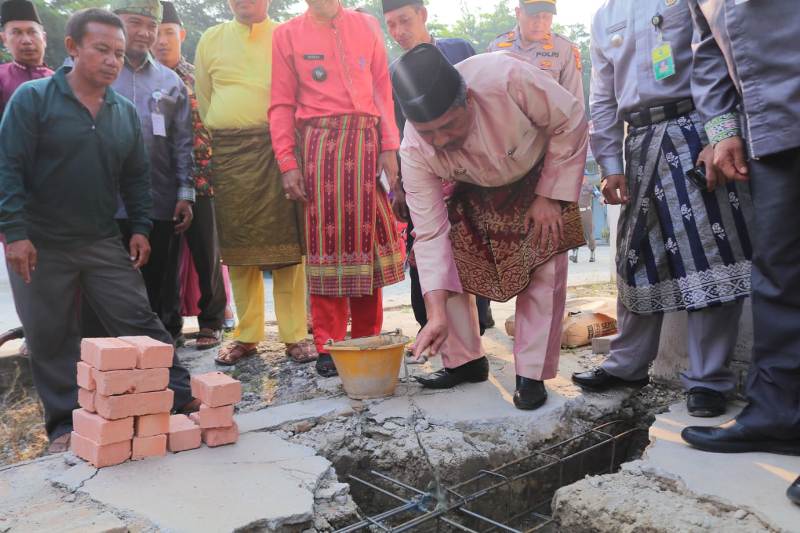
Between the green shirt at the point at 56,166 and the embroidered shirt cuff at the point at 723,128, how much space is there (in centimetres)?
237

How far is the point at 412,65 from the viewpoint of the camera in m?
2.27

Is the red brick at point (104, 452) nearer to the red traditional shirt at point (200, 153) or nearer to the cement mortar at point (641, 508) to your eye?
the cement mortar at point (641, 508)

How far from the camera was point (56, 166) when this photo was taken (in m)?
2.69

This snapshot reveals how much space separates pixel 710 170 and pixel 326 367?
197 centimetres

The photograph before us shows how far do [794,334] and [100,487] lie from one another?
2.14 meters

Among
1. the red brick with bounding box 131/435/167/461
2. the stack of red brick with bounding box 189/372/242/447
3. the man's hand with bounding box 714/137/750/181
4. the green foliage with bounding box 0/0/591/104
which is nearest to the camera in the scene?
the man's hand with bounding box 714/137/750/181

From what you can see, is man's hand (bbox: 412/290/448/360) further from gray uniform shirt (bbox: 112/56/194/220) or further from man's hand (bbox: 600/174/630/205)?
gray uniform shirt (bbox: 112/56/194/220)

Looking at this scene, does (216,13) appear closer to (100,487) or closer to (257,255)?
(257,255)

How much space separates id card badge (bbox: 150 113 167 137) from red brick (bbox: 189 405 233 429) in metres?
1.93

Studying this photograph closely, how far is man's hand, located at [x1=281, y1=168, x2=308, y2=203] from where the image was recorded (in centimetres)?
340

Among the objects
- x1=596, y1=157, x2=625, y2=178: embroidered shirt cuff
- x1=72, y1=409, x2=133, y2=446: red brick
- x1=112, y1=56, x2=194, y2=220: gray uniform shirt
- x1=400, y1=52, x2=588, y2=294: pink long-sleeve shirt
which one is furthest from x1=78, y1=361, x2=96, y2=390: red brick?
x1=596, y1=157, x2=625, y2=178: embroidered shirt cuff

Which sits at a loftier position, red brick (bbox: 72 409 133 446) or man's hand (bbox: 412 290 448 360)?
man's hand (bbox: 412 290 448 360)

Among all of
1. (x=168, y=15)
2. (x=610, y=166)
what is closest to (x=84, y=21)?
(x=168, y=15)

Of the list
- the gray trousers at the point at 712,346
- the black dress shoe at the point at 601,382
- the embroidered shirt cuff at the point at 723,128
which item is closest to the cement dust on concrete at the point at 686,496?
the gray trousers at the point at 712,346
